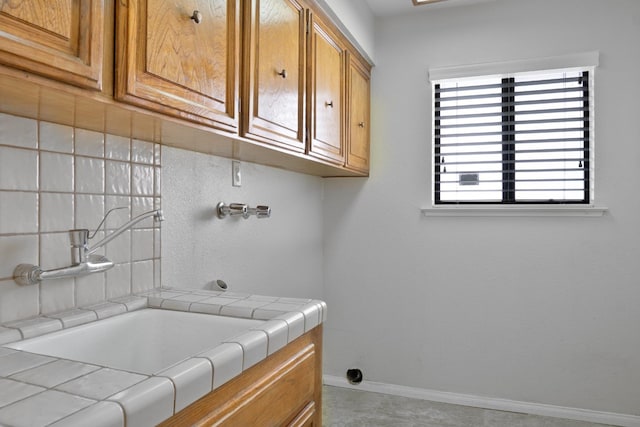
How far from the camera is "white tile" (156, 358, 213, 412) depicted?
751mm

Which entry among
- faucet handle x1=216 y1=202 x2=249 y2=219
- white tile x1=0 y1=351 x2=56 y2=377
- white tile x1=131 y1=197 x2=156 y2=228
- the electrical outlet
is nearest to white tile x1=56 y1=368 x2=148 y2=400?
white tile x1=0 y1=351 x2=56 y2=377

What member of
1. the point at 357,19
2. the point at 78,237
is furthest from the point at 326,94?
the point at 78,237

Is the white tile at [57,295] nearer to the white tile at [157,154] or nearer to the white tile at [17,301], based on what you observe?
the white tile at [17,301]

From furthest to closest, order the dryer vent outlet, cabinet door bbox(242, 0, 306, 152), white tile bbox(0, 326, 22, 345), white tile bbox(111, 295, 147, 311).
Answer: the dryer vent outlet → cabinet door bbox(242, 0, 306, 152) → white tile bbox(111, 295, 147, 311) → white tile bbox(0, 326, 22, 345)

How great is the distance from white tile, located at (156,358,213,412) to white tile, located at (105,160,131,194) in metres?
0.77

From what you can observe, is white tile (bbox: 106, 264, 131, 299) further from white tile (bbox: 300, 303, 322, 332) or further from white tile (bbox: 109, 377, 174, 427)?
white tile (bbox: 109, 377, 174, 427)

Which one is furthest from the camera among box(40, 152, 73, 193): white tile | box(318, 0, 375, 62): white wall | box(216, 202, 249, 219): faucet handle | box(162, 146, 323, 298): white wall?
box(318, 0, 375, 62): white wall

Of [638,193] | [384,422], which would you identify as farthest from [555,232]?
[384,422]

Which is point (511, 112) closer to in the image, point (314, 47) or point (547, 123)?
point (547, 123)

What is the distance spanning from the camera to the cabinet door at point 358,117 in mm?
2443

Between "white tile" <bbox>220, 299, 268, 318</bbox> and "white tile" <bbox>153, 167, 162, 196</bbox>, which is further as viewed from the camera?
"white tile" <bbox>153, 167, 162, 196</bbox>

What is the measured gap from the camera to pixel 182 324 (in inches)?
50.7

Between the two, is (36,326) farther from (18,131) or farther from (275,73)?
(275,73)

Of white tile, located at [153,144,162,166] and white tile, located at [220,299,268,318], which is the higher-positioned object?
white tile, located at [153,144,162,166]
